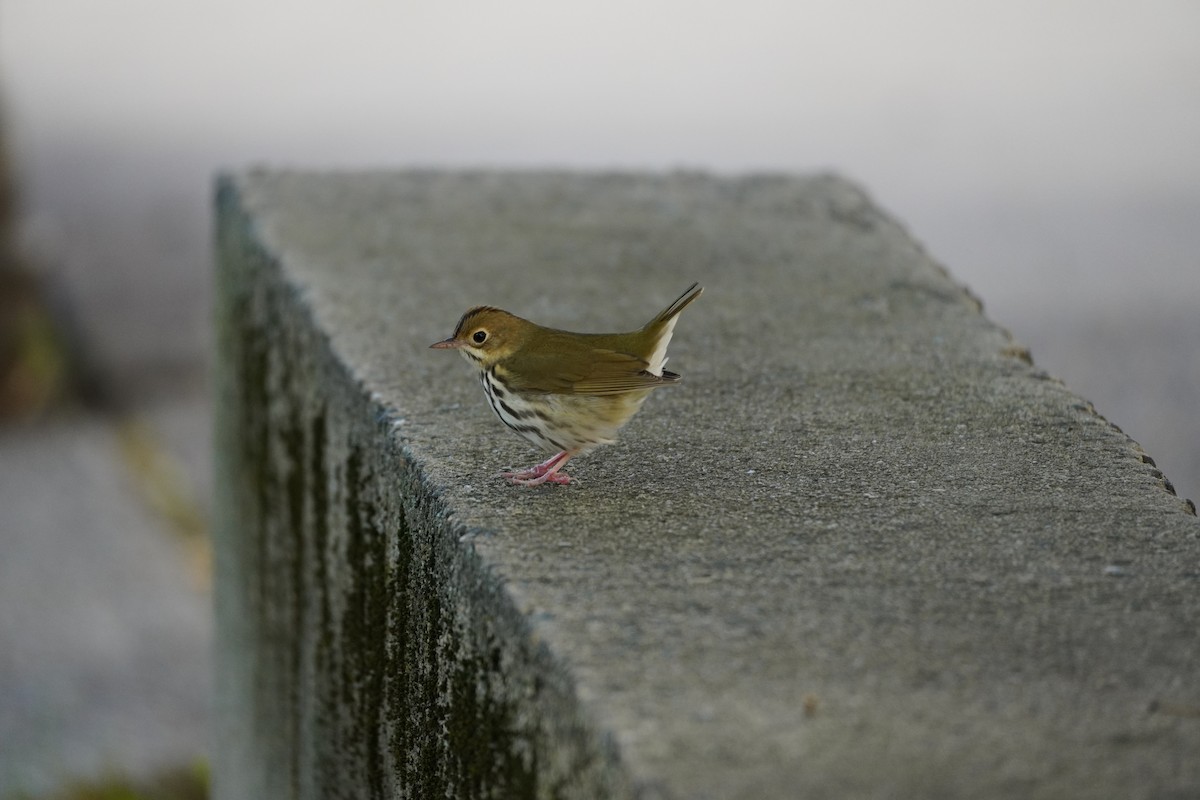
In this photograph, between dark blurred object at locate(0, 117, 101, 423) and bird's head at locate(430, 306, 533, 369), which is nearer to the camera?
bird's head at locate(430, 306, 533, 369)

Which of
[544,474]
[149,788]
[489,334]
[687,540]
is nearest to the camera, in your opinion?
[687,540]

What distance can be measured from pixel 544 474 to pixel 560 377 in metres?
0.16

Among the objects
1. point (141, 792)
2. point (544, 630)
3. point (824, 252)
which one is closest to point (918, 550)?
point (544, 630)

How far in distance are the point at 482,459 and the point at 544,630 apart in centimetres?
68

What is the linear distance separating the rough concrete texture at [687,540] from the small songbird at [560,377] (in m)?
0.07

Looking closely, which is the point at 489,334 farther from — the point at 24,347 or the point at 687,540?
the point at 24,347

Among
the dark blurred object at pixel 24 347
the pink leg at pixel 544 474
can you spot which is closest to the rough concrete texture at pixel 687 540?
the pink leg at pixel 544 474

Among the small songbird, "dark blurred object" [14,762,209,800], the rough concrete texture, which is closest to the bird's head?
the small songbird

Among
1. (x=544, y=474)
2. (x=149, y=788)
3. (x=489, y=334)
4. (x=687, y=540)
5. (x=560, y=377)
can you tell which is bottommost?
(x=687, y=540)

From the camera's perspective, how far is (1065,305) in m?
7.76

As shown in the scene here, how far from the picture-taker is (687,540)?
205cm

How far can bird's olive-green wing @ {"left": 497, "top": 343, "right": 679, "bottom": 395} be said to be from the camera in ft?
7.67

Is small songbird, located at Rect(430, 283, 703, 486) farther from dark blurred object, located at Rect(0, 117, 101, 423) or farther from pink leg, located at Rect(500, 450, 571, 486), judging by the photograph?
dark blurred object, located at Rect(0, 117, 101, 423)

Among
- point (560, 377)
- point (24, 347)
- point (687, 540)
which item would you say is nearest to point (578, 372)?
point (560, 377)
